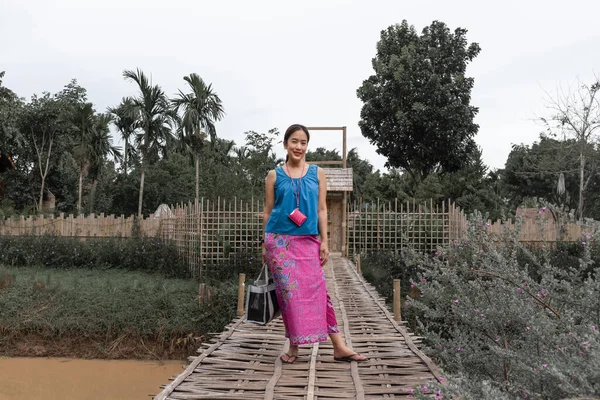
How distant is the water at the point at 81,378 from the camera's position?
7086mm

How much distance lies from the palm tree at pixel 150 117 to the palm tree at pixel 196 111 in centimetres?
52

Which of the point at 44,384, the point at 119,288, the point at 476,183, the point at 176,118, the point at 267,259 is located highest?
the point at 176,118

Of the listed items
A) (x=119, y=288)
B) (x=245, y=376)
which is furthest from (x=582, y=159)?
(x=245, y=376)

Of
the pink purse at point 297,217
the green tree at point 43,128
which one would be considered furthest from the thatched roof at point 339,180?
the green tree at point 43,128

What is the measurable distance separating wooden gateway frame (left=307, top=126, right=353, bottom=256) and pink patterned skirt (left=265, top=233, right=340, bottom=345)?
8618 millimetres

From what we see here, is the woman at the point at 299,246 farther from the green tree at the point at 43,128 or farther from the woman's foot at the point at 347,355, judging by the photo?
the green tree at the point at 43,128

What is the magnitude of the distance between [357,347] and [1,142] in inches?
714

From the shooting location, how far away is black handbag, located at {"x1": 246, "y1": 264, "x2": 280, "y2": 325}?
3191 millimetres

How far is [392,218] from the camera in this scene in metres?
11.9

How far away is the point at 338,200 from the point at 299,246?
932cm

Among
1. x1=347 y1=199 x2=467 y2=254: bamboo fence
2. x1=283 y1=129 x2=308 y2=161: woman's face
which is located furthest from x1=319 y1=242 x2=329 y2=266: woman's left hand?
x1=347 y1=199 x2=467 y2=254: bamboo fence

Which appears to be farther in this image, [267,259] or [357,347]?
[357,347]

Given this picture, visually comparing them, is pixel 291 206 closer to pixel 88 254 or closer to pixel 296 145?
pixel 296 145

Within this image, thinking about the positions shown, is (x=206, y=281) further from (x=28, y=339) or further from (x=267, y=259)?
(x=267, y=259)
